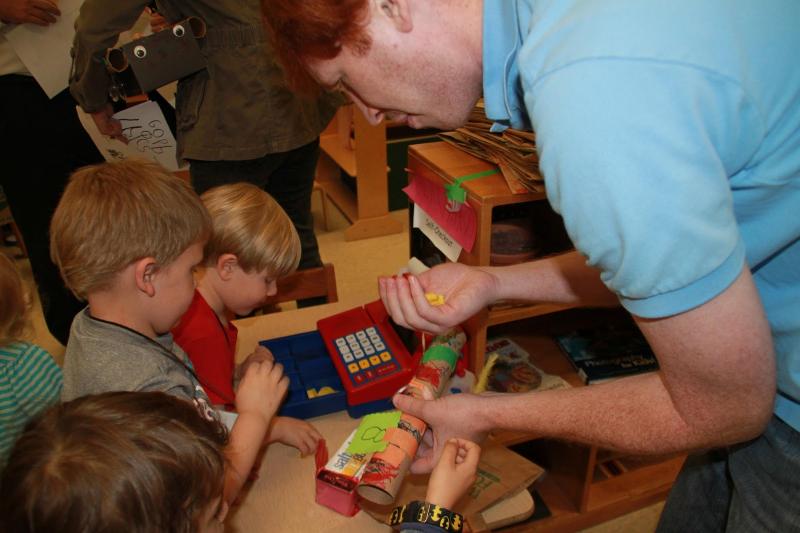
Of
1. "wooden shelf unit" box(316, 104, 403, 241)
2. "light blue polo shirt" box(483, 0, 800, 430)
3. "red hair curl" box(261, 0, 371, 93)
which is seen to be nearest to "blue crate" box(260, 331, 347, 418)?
"red hair curl" box(261, 0, 371, 93)

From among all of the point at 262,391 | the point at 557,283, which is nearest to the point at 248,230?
the point at 262,391

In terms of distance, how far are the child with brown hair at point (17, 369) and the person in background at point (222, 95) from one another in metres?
0.64

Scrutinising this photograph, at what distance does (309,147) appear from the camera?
198cm

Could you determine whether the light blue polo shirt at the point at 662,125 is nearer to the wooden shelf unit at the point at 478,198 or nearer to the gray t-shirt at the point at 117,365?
the wooden shelf unit at the point at 478,198

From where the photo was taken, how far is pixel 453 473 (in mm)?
965

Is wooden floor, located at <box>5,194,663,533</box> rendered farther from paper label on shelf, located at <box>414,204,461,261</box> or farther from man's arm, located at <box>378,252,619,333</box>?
man's arm, located at <box>378,252,619,333</box>

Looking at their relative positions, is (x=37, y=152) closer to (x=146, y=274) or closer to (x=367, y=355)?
(x=146, y=274)

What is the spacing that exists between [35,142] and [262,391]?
4.35ft

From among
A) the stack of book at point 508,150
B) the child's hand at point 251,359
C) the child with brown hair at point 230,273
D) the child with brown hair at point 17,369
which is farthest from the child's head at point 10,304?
the stack of book at point 508,150

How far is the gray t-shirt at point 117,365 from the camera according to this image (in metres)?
1.06

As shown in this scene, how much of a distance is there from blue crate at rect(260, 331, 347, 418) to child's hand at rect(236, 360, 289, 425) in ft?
0.23

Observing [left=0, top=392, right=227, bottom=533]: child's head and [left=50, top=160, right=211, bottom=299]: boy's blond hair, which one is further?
[left=50, top=160, right=211, bottom=299]: boy's blond hair

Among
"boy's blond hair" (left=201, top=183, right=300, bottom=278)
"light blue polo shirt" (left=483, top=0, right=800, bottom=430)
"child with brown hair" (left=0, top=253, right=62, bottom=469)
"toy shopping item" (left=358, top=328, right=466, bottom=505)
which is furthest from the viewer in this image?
"boy's blond hair" (left=201, top=183, right=300, bottom=278)

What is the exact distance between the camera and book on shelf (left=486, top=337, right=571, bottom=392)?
1.54m
